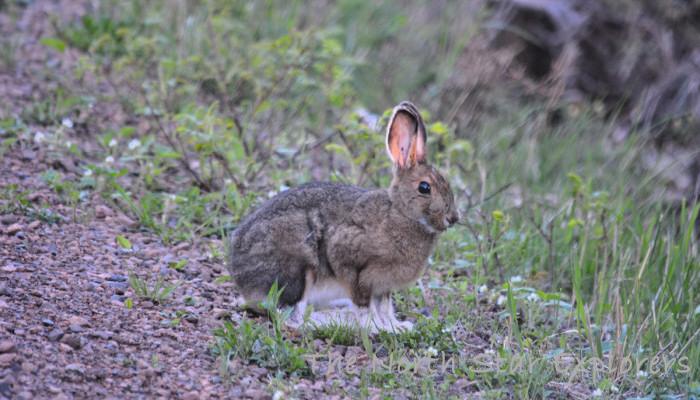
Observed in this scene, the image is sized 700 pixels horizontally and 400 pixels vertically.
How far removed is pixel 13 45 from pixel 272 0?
302cm

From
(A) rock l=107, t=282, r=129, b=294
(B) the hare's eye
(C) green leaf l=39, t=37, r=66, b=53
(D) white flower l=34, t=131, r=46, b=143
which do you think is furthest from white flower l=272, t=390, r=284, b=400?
(C) green leaf l=39, t=37, r=66, b=53

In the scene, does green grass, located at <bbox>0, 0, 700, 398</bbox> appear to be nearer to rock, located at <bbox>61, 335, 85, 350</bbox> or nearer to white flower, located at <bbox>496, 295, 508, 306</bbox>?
white flower, located at <bbox>496, 295, 508, 306</bbox>

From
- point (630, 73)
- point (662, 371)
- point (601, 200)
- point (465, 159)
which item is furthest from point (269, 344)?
point (630, 73)

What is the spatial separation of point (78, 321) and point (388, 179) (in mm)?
3504

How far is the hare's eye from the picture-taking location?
542 centimetres

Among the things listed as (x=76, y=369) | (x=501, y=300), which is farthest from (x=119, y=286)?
(x=501, y=300)

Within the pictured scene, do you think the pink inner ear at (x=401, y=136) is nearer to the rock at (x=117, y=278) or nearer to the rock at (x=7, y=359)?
the rock at (x=117, y=278)

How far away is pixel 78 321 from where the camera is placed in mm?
4559

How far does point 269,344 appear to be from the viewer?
455 cm

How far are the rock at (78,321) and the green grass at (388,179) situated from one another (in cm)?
57

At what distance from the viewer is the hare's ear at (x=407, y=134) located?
553cm

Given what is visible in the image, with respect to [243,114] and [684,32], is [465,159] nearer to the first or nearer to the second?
[243,114]

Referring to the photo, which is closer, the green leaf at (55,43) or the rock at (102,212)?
the rock at (102,212)

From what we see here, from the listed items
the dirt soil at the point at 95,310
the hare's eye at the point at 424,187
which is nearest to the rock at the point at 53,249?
the dirt soil at the point at 95,310
